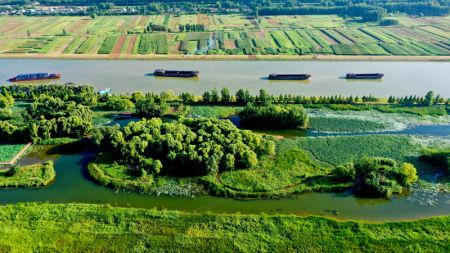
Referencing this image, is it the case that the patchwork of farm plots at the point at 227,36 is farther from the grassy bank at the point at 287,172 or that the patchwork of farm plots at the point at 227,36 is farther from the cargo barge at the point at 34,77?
the grassy bank at the point at 287,172

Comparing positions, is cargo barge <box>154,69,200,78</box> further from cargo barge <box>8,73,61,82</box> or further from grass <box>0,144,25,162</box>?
grass <box>0,144,25,162</box>

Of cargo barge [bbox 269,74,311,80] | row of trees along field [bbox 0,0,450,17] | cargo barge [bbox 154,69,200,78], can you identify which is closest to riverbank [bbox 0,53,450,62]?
cargo barge [bbox 154,69,200,78]

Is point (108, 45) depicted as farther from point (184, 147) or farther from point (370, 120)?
point (370, 120)

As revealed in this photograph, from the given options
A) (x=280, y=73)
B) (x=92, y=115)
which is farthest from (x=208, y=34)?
(x=92, y=115)

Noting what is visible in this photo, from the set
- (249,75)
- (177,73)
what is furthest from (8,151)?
(249,75)

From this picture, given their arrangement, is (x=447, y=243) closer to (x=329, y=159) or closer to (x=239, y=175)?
(x=329, y=159)

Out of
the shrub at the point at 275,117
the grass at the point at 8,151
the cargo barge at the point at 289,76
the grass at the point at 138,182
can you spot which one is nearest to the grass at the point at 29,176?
the grass at the point at 8,151

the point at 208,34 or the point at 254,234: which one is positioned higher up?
the point at 208,34
